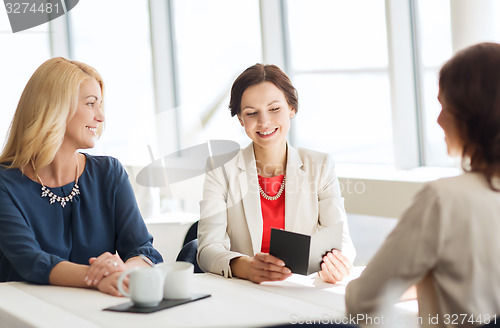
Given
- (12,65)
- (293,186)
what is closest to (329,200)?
(293,186)

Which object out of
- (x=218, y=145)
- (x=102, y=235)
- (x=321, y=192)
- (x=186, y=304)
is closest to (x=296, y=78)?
(x=218, y=145)

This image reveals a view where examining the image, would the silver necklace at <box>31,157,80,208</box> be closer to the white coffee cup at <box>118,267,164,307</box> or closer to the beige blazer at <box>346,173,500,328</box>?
the white coffee cup at <box>118,267,164,307</box>

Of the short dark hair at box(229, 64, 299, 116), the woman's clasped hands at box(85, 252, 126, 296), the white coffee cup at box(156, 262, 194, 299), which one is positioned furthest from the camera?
the short dark hair at box(229, 64, 299, 116)

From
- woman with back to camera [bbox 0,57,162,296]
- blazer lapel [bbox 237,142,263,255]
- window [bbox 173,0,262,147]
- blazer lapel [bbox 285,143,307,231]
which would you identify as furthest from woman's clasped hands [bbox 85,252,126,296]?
window [bbox 173,0,262,147]

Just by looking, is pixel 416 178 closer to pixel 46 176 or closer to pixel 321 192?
pixel 321 192

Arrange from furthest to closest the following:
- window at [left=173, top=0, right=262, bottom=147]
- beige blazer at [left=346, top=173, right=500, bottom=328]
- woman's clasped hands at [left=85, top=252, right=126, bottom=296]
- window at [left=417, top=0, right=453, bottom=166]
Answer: window at [left=173, top=0, right=262, bottom=147], window at [left=417, top=0, right=453, bottom=166], woman's clasped hands at [left=85, top=252, right=126, bottom=296], beige blazer at [left=346, top=173, right=500, bottom=328]

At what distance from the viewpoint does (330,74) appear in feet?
15.9

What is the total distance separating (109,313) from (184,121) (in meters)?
4.55

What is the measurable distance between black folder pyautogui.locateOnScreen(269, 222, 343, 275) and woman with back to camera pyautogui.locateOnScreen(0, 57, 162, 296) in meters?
0.54

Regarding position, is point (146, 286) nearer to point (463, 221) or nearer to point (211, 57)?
point (463, 221)

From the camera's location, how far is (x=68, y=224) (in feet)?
7.32

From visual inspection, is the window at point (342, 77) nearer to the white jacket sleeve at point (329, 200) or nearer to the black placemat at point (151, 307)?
the white jacket sleeve at point (329, 200)

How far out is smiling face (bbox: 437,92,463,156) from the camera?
4.30ft

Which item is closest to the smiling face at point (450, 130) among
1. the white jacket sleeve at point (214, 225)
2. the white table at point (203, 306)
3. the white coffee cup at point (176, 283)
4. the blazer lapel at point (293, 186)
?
the white table at point (203, 306)
